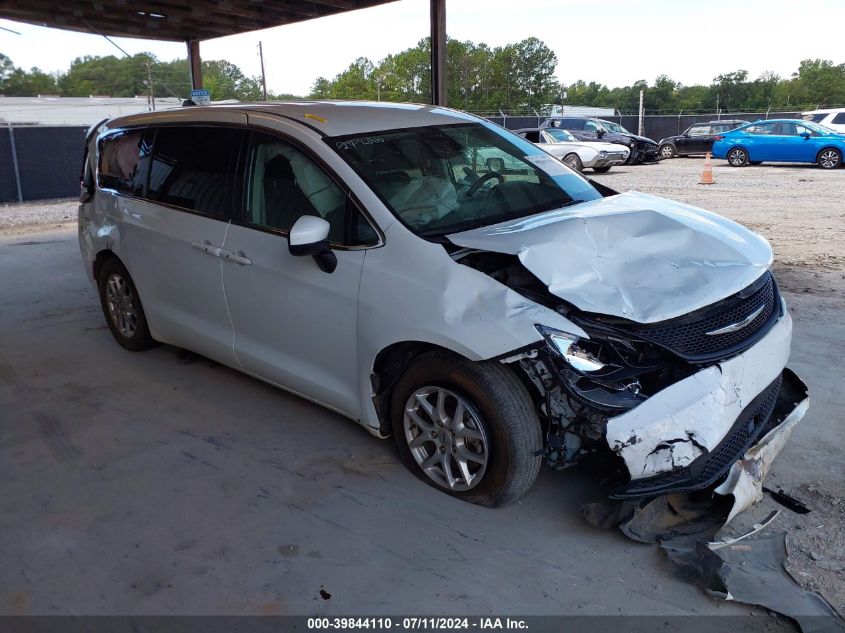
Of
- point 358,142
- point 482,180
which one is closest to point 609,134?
point 482,180

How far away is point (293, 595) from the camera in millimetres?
2777

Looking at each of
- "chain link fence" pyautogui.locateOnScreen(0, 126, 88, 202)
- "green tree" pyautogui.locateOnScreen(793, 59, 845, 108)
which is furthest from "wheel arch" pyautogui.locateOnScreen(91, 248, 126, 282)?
"green tree" pyautogui.locateOnScreen(793, 59, 845, 108)

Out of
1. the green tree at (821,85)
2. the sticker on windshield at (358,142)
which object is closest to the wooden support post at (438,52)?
the sticker on windshield at (358,142)

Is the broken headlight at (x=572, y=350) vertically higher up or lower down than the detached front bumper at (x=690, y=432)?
higher up

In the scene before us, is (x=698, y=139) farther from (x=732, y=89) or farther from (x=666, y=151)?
(x=732, y=89)

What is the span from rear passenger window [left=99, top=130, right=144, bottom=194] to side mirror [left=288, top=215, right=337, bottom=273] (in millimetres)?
2142

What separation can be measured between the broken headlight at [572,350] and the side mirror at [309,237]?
45.3 inches

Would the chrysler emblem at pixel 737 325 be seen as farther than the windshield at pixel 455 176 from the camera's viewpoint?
No

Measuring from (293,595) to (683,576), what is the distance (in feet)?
5.01

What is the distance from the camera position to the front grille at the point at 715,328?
2822 mm

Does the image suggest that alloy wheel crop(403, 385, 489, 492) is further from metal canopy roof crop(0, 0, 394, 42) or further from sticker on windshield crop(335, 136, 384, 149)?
metal canopy roof crop(0, 0, 394, 42)

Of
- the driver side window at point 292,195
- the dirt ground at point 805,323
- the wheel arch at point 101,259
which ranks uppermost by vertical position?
the driver side window at point 292,195

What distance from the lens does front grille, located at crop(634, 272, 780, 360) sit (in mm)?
2822

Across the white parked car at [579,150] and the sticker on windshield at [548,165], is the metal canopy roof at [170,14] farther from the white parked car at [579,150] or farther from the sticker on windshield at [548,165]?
the white parked car at [579,150]
